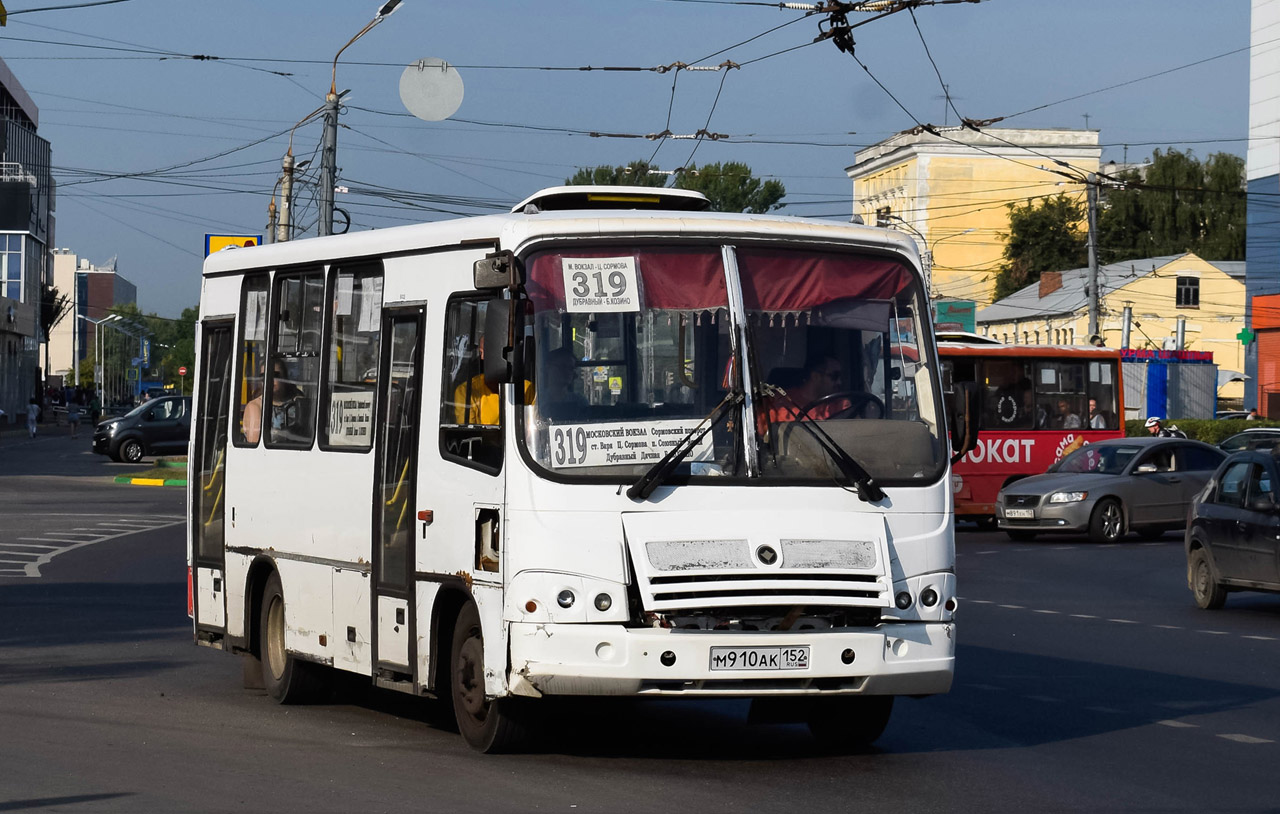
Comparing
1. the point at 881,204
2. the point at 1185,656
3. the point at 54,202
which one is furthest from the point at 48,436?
the point at 1185,656

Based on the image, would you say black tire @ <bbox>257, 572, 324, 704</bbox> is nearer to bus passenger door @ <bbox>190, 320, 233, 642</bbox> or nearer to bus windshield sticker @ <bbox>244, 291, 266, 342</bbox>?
bus passenger door @ <bbox>190, 320, 233, 642</bbox>

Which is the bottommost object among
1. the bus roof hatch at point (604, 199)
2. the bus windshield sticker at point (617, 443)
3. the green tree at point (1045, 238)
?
the bus windshield sticker at point (617, 443)

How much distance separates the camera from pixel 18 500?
33.7m

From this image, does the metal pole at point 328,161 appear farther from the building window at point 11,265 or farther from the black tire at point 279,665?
the building window at point 11,265

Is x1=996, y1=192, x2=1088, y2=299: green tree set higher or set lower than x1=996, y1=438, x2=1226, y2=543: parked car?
higher

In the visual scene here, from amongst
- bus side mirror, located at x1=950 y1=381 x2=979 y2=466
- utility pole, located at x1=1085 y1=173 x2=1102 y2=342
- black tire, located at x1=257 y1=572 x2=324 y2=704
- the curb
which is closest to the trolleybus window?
black tire, located at x1=257 y1=572 x2=324 y2=704

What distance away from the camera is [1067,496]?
28.4 meters

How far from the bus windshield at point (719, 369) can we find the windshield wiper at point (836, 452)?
0.03 feet

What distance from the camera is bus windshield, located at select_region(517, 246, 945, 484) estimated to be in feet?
28.3

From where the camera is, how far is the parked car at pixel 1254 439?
39.0 m

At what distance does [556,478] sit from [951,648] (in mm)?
1990

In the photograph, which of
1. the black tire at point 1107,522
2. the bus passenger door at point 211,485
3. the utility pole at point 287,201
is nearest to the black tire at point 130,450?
the utility pole at point 287,201

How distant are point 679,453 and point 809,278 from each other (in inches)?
46.6

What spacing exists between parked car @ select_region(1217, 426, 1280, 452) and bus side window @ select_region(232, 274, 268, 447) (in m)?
30.2
